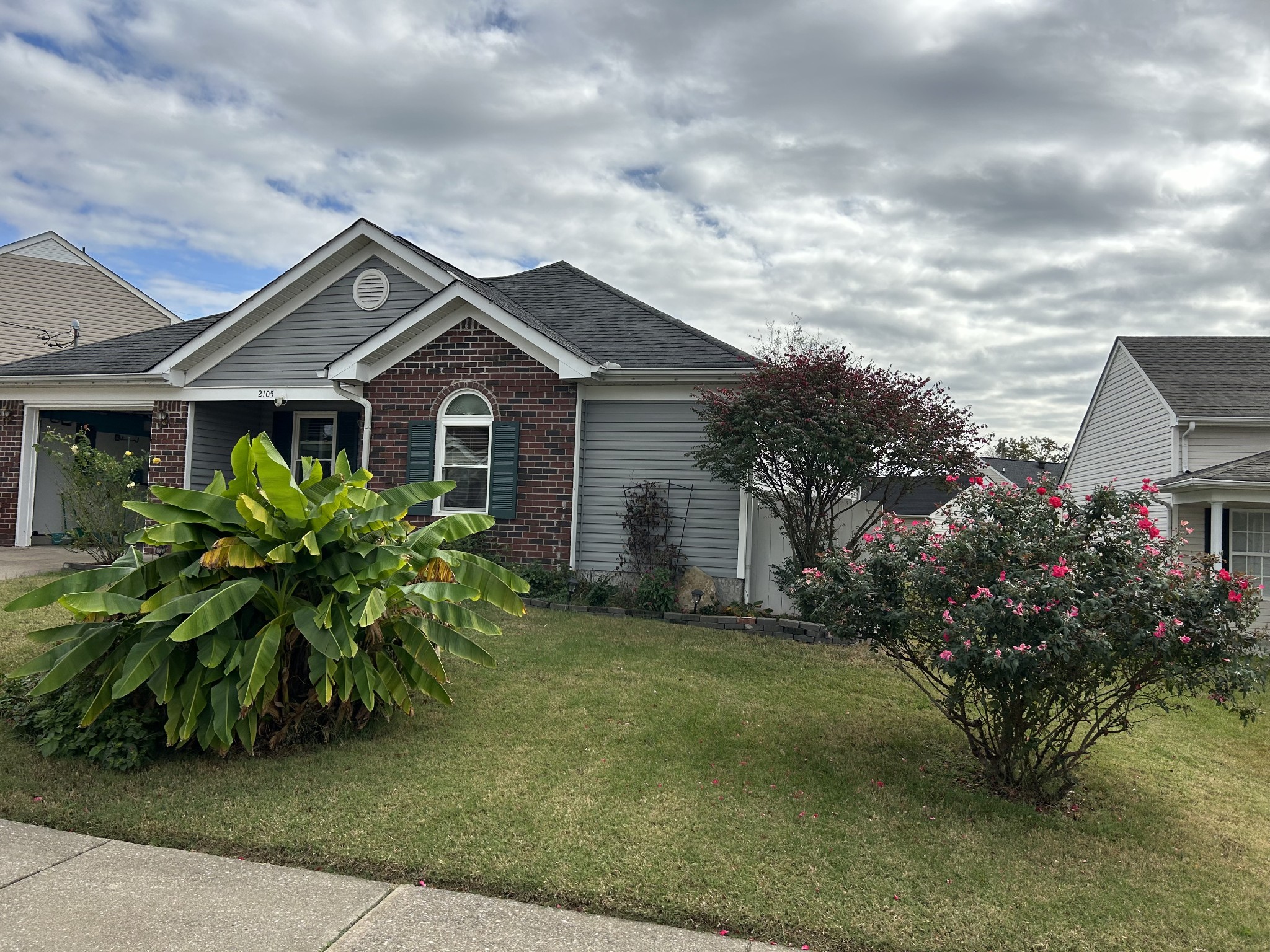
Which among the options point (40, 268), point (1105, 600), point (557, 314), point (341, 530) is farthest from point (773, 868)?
point (40, 268)

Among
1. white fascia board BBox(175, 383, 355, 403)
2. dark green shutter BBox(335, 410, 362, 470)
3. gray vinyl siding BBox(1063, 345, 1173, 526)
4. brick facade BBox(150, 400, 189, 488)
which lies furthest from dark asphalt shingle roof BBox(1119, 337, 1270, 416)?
brick facade BBox(150, 400, 189, 488)

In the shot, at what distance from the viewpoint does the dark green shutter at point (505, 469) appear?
1214 centimetres

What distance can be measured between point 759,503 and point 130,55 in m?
10.9

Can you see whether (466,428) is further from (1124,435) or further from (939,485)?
(1124,435)

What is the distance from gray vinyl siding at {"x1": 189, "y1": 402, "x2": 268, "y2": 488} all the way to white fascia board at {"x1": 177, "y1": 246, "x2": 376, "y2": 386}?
0.62 metres

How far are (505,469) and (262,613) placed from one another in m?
6.52

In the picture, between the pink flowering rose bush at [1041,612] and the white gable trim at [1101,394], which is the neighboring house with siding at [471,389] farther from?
the white gable trim at [1101,394]

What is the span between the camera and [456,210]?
1450 centimetres

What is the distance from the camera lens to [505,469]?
12.2 metres

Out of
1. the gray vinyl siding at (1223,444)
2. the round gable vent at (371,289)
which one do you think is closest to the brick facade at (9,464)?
the round gable vent at (371,289)

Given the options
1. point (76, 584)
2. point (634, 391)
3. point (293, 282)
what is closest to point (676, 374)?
point (634, 391)

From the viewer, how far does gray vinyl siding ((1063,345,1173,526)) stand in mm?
15953

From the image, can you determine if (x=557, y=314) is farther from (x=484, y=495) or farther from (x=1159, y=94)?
(x=1159, y=94)

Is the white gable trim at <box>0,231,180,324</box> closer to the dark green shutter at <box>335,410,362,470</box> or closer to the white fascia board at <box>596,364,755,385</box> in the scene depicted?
the dark green shutter at <box>335,410,362,470</box>
